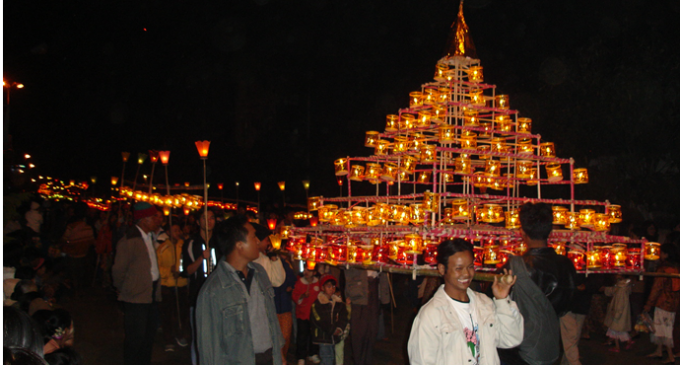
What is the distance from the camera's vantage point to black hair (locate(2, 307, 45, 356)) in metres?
2.52

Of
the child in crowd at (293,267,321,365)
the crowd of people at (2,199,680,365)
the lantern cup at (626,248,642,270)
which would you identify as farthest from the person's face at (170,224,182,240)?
the lantern cup at (626,248,642,270)

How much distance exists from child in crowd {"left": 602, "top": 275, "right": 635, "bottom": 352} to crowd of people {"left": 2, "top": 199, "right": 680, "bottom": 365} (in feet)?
0.06

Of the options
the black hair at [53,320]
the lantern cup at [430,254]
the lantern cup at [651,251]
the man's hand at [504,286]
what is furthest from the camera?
the lantern cup at [651,251]

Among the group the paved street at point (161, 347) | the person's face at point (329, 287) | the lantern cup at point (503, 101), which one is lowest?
the paved street at point (161, 347)

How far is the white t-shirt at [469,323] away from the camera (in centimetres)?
345

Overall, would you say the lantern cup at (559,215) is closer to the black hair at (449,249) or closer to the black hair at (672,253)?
the black hair at (672,253)

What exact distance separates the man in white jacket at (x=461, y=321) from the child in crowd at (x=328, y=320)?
431cm

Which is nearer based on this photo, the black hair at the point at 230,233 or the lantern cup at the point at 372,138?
the black hair at the point at 230,233

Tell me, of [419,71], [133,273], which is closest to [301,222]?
[419,71]

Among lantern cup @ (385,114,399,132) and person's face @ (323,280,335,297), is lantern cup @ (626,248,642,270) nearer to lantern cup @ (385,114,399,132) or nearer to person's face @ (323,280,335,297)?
lantern cup @ (385,114,399,132)

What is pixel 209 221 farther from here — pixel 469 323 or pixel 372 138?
pixel 469 323

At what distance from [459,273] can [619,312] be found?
24.4 feet

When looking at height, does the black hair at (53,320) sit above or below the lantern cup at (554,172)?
below

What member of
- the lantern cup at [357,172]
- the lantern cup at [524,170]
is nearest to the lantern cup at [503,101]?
the lantern cup at [524,170]
